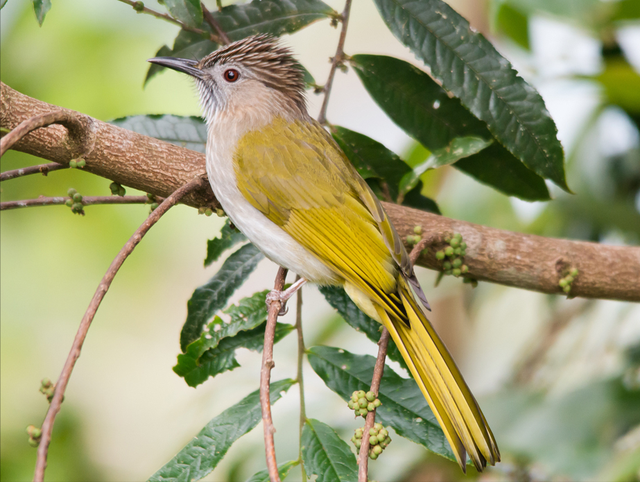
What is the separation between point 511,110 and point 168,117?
118 centimetres

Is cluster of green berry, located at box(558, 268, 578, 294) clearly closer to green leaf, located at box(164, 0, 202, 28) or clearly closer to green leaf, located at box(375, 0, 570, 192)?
green leaf, located at box(375, 0, 570, 192)

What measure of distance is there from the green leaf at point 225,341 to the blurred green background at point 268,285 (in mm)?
359

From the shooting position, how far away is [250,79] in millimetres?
2254

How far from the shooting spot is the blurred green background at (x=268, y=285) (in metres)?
2.97

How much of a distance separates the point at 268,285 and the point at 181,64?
2442 millimetres

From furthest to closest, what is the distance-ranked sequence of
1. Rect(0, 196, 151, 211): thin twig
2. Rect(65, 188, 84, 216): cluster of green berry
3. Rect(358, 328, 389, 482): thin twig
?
Rect(65, 188, 84, 216): cluster of green berry → Rect(0, 196, 151, 211): thin twig → Rect(358, 328, 389, 482): thin twig

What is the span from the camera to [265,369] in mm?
1300

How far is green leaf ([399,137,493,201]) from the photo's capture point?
6.45 ft

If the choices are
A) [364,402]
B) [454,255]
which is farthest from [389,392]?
[454,255]

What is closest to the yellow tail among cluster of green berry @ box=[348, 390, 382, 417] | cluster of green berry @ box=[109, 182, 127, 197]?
cluster of green berry @ box=[348, 390, 382, 417]

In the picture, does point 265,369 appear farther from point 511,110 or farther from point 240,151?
point 511,110

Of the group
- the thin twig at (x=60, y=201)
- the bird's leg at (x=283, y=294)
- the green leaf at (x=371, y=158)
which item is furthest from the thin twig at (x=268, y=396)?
the green leaf at (x=371, y=158)

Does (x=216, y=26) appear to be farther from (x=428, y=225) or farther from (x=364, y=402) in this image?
(x=364, y=402)

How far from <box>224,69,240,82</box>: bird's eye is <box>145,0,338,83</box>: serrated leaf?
4.6 inches
